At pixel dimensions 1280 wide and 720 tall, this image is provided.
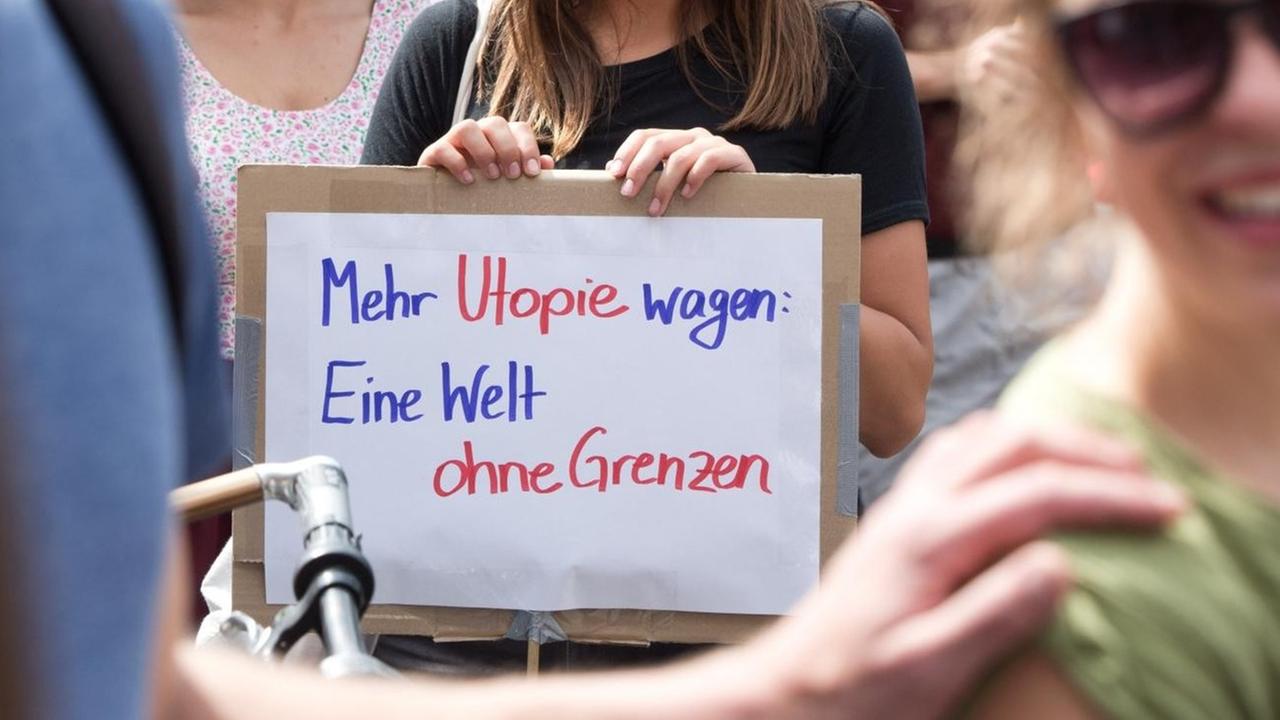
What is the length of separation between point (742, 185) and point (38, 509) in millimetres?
1204

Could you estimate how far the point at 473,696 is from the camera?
39.8 inches

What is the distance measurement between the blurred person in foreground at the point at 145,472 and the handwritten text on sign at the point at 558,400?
2.97ft

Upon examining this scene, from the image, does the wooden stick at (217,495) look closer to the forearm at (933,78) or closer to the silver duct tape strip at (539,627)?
the silver duct tape strip at (539,627)

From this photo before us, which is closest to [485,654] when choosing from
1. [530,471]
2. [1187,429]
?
[530,471]

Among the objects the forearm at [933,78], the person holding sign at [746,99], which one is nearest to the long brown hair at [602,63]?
the person holding sign at [746,99]

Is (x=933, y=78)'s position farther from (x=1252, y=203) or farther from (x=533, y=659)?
(x=1252, y=203)

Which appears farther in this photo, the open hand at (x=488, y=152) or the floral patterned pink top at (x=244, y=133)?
the floral patterned pink top at (x=244, y=133)

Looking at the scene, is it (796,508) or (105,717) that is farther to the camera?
(796,508)

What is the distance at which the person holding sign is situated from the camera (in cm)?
189

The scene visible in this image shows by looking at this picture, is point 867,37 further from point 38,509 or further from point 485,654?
point 38,509

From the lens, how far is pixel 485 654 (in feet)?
6.10

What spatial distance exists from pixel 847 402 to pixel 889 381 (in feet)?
0.51

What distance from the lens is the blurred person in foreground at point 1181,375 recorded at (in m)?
0.77

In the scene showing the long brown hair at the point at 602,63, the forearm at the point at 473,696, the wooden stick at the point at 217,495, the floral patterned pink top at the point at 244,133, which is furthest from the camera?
the floral patterned pink top at the point at 244,133
